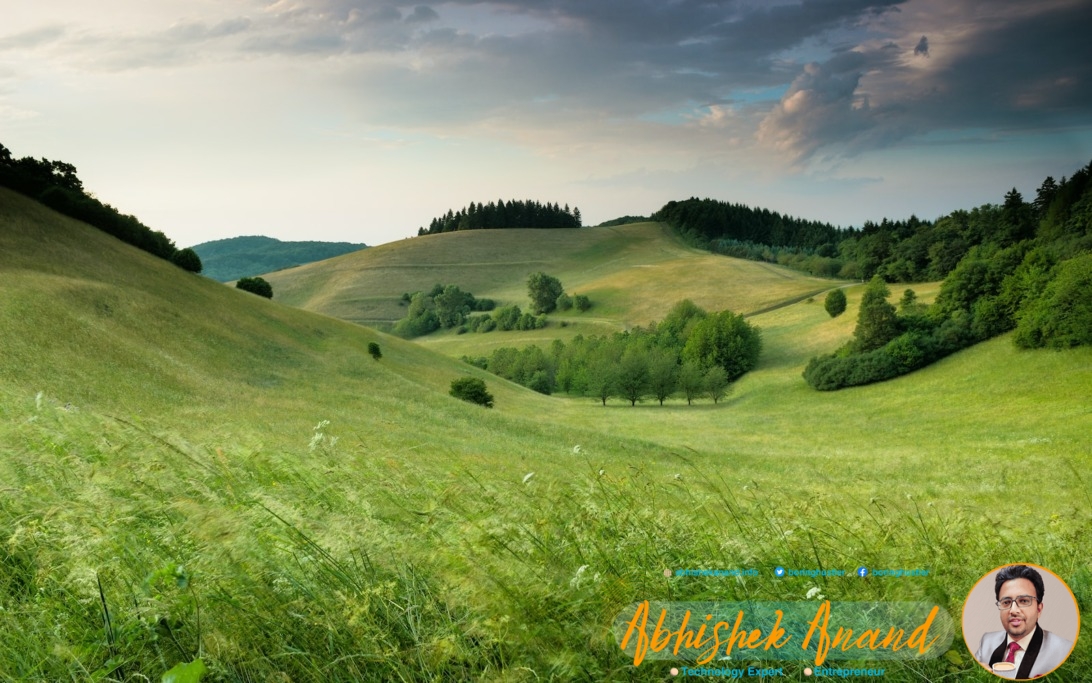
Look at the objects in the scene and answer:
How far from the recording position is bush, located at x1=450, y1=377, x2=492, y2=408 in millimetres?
50219

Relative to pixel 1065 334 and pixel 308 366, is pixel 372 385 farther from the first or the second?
pixel 1065 334

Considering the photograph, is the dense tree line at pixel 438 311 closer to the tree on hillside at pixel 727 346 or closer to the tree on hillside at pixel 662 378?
the tree on hillside at pixel 727 346

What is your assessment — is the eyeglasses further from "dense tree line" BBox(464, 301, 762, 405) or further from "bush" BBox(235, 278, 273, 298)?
"dense tree line" BBox(464, 301, 762, 405)

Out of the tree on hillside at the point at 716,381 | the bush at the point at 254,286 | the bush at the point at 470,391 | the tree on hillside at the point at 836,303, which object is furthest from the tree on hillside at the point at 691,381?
the bush at the point at 254,286

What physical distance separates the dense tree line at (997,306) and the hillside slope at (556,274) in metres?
39.7

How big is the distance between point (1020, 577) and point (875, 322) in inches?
3122

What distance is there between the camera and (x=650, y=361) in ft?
283

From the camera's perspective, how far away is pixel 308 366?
42469mm

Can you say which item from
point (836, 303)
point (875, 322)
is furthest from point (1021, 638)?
point (836, 303)

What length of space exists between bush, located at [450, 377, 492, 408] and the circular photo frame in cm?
4705

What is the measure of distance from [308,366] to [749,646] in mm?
42128

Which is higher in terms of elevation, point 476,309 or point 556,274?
point 556,274

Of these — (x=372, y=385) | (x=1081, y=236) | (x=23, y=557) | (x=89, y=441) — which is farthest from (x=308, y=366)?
(x=1081, y=236)

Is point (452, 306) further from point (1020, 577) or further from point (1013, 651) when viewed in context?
point (1013, 651)
